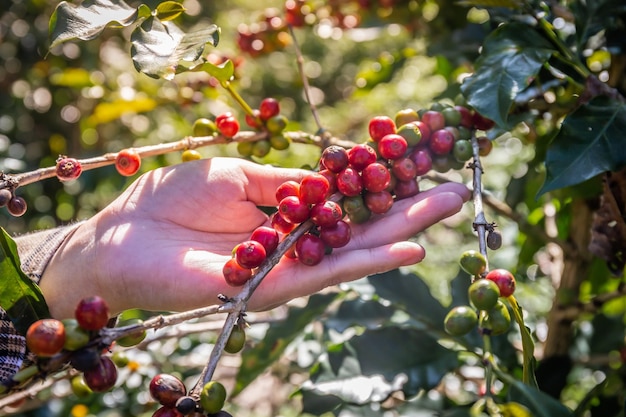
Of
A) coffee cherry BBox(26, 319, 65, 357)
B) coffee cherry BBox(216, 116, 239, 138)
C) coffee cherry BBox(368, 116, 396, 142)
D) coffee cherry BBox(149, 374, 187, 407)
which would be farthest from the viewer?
coffee cherry BBox(216, 116, 239, 138)

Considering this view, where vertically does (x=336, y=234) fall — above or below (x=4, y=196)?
below

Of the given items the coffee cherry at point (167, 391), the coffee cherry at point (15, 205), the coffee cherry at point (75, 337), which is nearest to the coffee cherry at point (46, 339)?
the coffee cherry at point (75, 337)

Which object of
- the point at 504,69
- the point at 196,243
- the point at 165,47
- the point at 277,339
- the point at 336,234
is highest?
the point at 165,47

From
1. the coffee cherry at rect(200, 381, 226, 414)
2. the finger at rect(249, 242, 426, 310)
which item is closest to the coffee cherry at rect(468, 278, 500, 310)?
the finger at rect(249, 242, 426, 310)

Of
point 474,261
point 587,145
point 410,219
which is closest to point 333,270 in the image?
point 410,219

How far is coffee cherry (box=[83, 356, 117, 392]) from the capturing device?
751 millimetres

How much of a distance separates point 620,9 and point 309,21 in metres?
0.83

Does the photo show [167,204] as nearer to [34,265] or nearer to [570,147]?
[34,265]

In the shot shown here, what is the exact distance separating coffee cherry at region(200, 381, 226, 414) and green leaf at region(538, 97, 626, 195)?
62 cm

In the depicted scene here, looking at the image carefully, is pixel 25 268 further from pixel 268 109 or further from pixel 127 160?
pixel 268 109

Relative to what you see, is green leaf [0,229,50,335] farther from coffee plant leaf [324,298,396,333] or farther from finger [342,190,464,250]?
coffee plant leaf [324,298,396,333]

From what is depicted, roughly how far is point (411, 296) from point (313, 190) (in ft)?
1.81

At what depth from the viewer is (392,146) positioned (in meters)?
1.10

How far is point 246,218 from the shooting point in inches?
51.2
